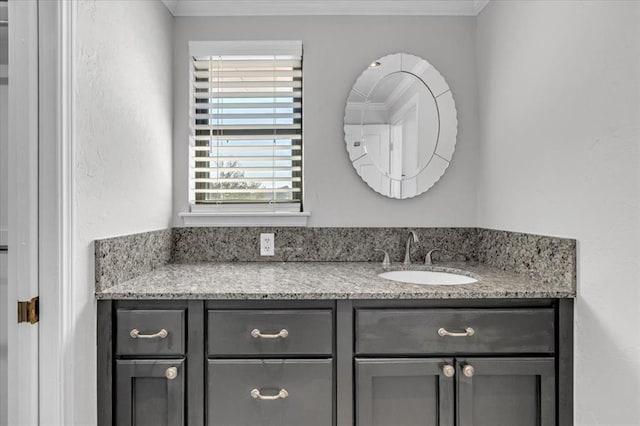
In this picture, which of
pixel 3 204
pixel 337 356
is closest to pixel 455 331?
pixel 337 356

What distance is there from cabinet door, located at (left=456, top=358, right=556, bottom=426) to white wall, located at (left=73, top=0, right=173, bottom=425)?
1.32 metres

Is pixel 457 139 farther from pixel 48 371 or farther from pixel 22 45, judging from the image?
pixel 48 371

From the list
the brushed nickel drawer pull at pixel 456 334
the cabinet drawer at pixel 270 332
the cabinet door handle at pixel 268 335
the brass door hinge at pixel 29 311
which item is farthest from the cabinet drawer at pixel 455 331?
the brass door hinge at pixel 29 311

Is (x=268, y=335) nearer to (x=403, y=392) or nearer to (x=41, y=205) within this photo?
(x=403, y=392)

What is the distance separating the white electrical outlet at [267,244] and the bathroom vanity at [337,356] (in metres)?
0.66

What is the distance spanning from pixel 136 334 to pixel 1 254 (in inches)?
19.4

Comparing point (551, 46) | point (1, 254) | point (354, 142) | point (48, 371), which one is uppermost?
point (551, 46)

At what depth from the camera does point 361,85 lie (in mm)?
2152

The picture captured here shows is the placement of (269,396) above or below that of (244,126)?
below

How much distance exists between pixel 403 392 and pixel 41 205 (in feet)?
4.43

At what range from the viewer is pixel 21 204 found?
3.93 ft

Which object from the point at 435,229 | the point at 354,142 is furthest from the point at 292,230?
the point at 435,229

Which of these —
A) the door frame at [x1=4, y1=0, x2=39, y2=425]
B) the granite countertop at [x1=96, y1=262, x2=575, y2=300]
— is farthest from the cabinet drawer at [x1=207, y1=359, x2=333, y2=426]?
the door frame at [x1=4, y1=0, x2=39, y2=425]

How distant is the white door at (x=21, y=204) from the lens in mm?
1178
